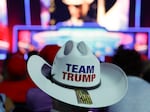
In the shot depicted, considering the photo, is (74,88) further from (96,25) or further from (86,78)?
(96,25)

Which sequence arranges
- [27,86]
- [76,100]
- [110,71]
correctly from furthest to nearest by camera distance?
[27,86] < [110,71] < [76,100]

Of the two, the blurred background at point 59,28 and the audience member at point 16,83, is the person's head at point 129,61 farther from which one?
the blurred background at point 59,28

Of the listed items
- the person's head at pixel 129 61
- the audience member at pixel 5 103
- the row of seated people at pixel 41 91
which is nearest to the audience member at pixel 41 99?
the row of seated people at pixel 41 91

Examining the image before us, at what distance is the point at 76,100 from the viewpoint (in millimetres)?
896

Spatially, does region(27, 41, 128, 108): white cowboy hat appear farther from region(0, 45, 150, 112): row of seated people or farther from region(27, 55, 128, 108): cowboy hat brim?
region(0, 45, 150, 112): row of seated people

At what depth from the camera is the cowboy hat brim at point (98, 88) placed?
0.90m

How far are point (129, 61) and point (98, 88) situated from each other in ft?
2.24

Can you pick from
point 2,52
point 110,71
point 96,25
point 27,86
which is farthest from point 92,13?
point 110,71

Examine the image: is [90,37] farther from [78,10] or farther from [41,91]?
[41,91]

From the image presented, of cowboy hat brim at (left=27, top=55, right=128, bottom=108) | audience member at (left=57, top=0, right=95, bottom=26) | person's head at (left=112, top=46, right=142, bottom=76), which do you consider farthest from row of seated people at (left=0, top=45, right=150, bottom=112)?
audience member at (left=57, top=0, right=95, bottom=26)

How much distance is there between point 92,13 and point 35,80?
2.50 metres

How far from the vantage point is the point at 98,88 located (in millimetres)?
968

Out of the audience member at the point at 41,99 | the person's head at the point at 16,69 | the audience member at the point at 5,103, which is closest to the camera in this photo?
the audience member at the point at 5,103

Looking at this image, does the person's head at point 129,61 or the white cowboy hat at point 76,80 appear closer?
the white cowboy hat at point 76,80
